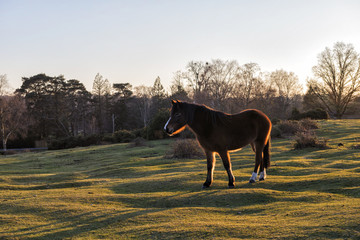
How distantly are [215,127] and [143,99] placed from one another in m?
70.7

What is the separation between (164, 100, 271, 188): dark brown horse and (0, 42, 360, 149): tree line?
41364 millimetres

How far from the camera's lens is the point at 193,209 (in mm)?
7039

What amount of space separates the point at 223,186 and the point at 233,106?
4578 centimetres

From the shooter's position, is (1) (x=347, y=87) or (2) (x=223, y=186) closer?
(2) (x=223, y=186)

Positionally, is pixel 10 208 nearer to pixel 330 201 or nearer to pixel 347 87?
pixel 330 201

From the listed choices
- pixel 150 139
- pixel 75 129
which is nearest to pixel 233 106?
pixel 150 139

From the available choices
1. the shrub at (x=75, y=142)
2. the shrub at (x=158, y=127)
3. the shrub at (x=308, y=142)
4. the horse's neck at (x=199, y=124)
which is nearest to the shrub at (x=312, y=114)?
the shrub at (x=158, y=127)

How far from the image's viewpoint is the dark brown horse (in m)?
8.80

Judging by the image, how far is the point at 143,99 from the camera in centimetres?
7862

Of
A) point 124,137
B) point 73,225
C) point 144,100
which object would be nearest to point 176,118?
point 73,225

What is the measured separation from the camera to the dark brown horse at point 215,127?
8.80m

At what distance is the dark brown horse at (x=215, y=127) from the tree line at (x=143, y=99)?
4136cm

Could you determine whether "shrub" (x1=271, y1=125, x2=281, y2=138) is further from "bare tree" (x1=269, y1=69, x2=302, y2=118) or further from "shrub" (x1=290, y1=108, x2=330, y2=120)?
"bare tree" (x1=269, y1=69, x2=302, y2=118)

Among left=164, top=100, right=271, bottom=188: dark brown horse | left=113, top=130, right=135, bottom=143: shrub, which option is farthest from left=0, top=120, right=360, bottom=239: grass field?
left=113, top=130, right=135, bottom=143: shrub
